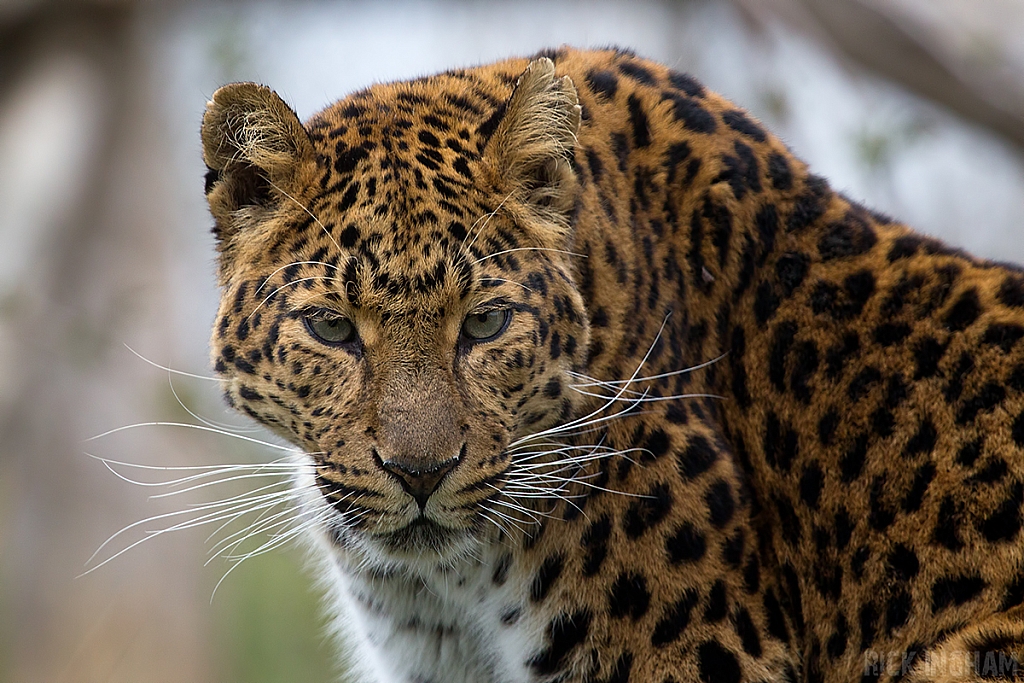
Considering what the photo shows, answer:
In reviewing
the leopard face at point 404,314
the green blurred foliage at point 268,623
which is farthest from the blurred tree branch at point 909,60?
the leopard face at point 404,314

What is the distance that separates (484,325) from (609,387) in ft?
2.45

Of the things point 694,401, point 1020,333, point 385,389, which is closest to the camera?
point 385,389

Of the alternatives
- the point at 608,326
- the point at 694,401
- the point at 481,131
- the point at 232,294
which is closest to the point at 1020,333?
the point at 694,401

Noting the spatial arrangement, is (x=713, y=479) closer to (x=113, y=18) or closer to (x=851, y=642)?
(x=851, y=642)

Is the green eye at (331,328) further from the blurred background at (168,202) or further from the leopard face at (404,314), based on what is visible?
the blurred background at (168,202)

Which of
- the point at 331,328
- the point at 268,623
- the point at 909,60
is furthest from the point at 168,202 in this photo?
the point at 331,328

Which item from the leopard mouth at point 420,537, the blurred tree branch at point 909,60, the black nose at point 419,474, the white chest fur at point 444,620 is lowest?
the white chest fur at point 444,620

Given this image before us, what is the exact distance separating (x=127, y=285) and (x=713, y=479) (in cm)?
1280

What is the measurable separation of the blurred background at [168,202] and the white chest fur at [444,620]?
26.7ft

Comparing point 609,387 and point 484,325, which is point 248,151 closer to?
point 484,325

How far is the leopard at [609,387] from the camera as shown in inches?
203

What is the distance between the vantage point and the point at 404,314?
5.09 metres

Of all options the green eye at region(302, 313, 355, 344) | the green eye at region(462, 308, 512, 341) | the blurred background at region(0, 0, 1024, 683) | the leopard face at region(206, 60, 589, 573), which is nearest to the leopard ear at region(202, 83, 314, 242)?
the leopard face at region(206, 60, 589, 573)

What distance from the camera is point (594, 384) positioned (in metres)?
5.45
